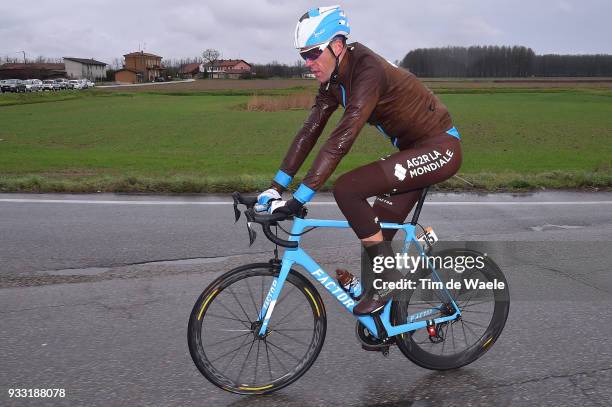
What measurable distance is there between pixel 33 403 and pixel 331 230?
14.8 ft

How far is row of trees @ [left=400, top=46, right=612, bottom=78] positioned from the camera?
10575 cm

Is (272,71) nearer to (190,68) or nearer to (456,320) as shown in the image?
(190,68)

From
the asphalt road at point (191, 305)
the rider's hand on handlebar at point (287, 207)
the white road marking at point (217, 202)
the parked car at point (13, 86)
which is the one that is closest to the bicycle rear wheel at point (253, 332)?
the asphalt road at point (191, 305)

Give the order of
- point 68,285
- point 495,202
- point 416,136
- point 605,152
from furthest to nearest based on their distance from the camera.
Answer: point 605,152, point 495,202, point 68,285, point 416,136

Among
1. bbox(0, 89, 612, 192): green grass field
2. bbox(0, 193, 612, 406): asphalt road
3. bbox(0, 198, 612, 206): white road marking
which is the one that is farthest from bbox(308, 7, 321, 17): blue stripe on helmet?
bbox(0, 89, 612, 192): green grass field

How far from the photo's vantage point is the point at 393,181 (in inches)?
136

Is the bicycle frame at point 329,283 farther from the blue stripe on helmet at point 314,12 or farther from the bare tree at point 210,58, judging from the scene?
the bare tree at point 210,58

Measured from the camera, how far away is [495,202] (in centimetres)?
900

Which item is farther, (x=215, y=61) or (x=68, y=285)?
(x=215, y=61)

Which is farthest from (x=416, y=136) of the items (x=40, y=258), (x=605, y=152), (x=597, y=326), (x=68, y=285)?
(x=605, y=152)

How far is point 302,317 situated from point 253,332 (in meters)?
0.32

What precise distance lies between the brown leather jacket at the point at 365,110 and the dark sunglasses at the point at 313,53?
0.18 meters

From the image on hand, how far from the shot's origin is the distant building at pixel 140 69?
158375 millimetres

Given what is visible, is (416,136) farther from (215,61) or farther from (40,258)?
(215,61)
